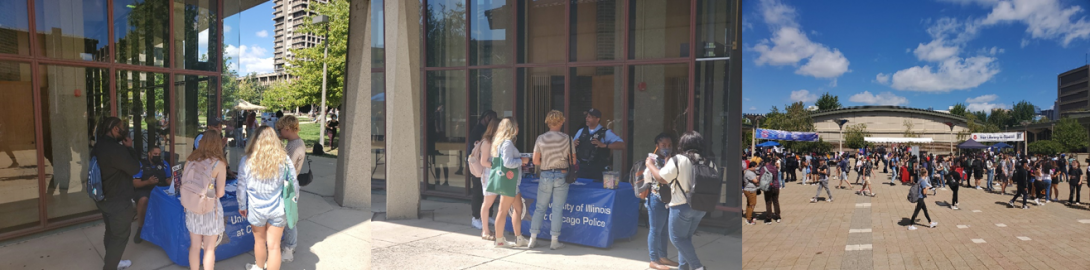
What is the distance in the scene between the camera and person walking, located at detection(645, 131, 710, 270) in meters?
2.35

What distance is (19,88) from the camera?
4555mm

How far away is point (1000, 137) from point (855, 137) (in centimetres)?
53

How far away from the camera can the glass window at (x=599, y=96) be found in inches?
106

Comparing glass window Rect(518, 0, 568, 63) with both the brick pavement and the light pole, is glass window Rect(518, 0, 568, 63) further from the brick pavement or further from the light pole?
the light pole

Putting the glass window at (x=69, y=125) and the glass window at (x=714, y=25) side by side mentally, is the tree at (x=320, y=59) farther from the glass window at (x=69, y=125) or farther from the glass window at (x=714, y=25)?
the glass window at (x=714, y=25)

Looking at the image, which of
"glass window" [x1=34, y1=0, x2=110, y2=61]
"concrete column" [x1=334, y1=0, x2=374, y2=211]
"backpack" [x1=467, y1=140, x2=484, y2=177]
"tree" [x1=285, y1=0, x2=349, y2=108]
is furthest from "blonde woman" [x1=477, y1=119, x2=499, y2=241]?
"glass window" [x1=34, y1=0, x2=110, y2=61]

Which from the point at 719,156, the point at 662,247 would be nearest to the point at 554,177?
the point at 662,247

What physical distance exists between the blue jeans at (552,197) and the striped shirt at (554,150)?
5cm

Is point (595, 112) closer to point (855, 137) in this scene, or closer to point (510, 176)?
point (510, 176)

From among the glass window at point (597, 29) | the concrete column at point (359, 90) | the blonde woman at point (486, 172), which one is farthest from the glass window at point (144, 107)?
the glass window at point (597, 29)

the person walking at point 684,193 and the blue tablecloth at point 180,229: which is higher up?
the person walking at point 684,193

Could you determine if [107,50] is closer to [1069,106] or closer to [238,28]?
[238,28]

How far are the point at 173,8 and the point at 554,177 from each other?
15.7 ft

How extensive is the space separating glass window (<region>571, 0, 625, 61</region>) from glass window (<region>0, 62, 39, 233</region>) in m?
5.38
